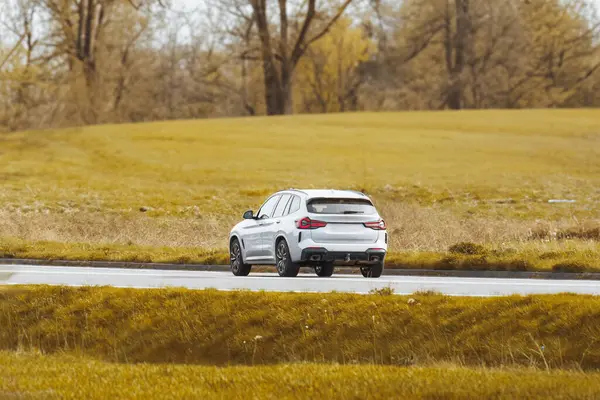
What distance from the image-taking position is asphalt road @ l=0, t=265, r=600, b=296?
16750mm

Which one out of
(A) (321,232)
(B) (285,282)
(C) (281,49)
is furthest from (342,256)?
(C) (281,49)

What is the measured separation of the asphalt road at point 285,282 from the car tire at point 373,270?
6.2 inches

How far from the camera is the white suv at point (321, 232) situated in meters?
17.3

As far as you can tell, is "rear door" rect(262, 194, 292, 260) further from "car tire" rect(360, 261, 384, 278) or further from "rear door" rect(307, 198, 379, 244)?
"car tire" rect(360, 261, 384, 278)

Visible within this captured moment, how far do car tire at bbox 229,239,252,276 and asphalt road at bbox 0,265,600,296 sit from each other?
22 cm

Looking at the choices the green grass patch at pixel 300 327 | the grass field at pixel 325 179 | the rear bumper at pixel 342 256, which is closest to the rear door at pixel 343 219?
the rear bumper at pixel 342 256

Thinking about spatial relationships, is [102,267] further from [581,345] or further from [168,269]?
[581,345]

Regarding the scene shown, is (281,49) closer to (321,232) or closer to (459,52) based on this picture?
(459,52)

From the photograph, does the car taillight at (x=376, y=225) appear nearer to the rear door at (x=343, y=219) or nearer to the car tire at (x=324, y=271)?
the rear door at (x=343, y=219)

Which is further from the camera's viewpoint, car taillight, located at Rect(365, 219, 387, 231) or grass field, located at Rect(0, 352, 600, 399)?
car taillight, located at Rect(365, 219, 387, 231)

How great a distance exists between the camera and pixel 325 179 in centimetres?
4438

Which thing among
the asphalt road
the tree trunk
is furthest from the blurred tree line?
the asphalt road

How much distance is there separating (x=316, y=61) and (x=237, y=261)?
63.4 m

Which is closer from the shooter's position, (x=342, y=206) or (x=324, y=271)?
(x=342, y=206)
